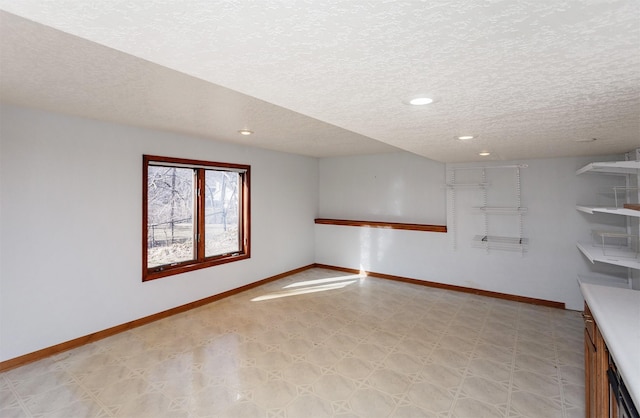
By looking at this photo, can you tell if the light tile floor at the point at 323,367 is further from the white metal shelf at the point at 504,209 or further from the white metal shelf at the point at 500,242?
the white metal shelf at the point at 504,209

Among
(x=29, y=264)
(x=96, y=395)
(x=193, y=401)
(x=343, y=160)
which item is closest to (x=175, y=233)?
(x=29, y=264)

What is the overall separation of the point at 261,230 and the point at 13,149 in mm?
2976

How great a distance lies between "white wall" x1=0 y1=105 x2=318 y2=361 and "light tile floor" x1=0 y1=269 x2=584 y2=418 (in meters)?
0.30

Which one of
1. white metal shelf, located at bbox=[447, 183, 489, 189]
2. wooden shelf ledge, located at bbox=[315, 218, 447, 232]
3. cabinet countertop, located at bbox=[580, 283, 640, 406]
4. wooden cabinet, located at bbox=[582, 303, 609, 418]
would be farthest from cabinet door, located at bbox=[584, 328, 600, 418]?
wooden shelf ledge, located at bbox=[315, 218, 447, 232]

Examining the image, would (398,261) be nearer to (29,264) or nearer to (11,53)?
(29,264)

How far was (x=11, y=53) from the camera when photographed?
1676 mm

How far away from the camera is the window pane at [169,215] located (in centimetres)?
372

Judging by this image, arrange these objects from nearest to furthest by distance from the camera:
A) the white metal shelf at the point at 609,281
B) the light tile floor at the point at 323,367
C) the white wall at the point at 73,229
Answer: the light tile floor at the point at 323,367 < the white wall at the point at 73,229 < the white metal shelf at the point at 609,281

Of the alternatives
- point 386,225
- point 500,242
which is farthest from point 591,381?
point 386,225

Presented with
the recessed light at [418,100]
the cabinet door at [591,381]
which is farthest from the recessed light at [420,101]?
the cabinet door at [591,381]

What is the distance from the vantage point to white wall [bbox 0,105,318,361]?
2.68 m

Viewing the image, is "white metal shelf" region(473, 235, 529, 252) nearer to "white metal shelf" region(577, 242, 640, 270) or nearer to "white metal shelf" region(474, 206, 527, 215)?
"white metal shelf" region(474, 206, 527, 215)

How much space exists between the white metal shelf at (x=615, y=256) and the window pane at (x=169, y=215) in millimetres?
4327

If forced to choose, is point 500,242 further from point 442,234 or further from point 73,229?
point 73,229
